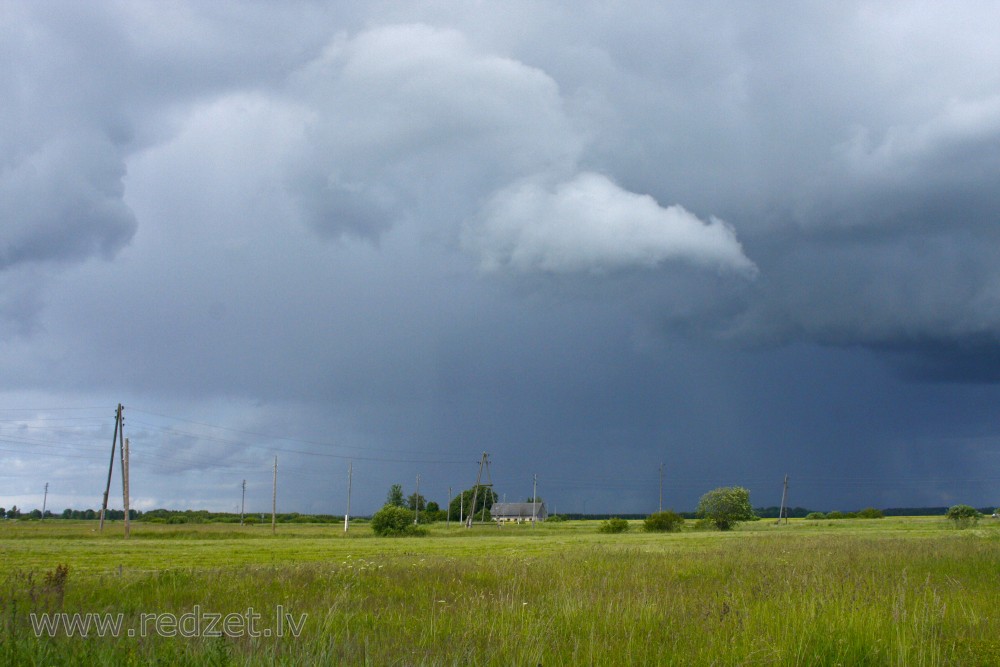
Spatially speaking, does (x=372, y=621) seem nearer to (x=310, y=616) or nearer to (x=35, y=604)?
(x=310, y=616)

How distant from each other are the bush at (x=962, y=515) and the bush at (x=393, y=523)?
199 feet

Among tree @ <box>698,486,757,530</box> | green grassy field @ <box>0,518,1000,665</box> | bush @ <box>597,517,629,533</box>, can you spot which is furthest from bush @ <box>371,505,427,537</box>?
green grassy field @ <box>0,518,1000,665</box>

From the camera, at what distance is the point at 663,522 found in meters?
103

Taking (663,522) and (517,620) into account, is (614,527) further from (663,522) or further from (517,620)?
(517,620)

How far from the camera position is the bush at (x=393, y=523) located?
78812 millimetres

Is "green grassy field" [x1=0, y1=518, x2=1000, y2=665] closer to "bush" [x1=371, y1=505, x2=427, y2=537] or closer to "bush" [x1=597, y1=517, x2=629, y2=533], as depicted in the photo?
"bush" [x1=371, y1=505, x2=427, y2=537]

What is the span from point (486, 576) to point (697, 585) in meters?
A: 4.50

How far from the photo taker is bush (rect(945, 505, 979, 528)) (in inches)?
3089

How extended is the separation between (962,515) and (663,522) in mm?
37484

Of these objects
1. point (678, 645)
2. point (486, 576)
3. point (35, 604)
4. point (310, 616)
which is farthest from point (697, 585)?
point (35, 604)

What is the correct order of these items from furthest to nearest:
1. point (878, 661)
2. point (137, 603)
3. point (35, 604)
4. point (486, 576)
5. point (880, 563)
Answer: point (880, 563) < point (486, 576) < point (137, 603) < point (35, 604) < point (878, 661)

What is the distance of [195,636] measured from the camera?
787cm

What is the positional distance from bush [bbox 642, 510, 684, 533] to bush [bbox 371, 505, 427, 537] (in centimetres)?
3818

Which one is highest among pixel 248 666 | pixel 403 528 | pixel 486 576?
pixel 248 666
